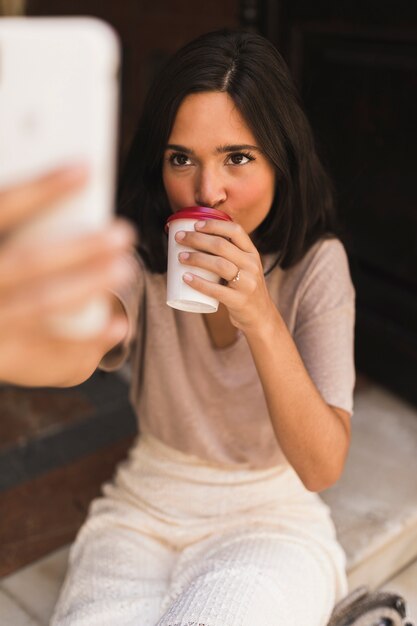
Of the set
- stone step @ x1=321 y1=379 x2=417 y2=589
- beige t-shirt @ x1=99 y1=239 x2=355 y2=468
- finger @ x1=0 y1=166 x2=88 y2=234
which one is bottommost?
stone step @ x1=321 y1=379 x2=417 y2=589

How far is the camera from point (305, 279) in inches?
54.6

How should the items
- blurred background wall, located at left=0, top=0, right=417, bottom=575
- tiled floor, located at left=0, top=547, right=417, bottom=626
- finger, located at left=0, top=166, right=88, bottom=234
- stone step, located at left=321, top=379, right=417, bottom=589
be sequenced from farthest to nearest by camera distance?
blurred background wall, located at left=0, top=0, right=417, bottom=575, stone step, located at left=321, top=379, right=417, bottom=589, tiled floor, located at left=0, top=547, right=417, bottom=626, finger, located at left=0, top=166, right=88, bottom=234

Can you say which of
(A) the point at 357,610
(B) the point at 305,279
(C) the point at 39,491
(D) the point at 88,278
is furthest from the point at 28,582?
(D) the point at 88,278

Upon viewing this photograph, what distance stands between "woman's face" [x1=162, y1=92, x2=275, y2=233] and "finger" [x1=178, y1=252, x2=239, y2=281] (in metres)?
0.17

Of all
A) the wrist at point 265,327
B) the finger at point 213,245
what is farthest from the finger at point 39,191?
the wrist at point 265,327

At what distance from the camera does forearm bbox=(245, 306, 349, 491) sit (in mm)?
1148

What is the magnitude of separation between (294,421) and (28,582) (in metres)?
0.83

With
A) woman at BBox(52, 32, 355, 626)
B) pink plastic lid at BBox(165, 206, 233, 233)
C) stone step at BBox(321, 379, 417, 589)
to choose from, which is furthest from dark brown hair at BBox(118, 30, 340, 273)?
stone step at BBox(321, 379, 417, 589)

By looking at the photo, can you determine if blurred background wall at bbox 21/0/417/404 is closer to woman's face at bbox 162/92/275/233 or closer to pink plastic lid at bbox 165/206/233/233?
woman's face at bbox 162/92/275/233

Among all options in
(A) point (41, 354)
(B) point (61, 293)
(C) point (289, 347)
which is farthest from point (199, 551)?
(B) point (61, 293)

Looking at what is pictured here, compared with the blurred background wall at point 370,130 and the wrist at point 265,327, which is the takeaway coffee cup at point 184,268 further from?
the blurred background wall at point 370,130

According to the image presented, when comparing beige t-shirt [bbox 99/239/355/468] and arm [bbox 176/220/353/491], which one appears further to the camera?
beige t-shirt [bbox 99/239/355/468]

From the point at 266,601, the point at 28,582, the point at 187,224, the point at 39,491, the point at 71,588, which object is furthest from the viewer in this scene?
the point at 39,491

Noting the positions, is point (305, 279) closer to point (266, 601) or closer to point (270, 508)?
point (270, 508)
